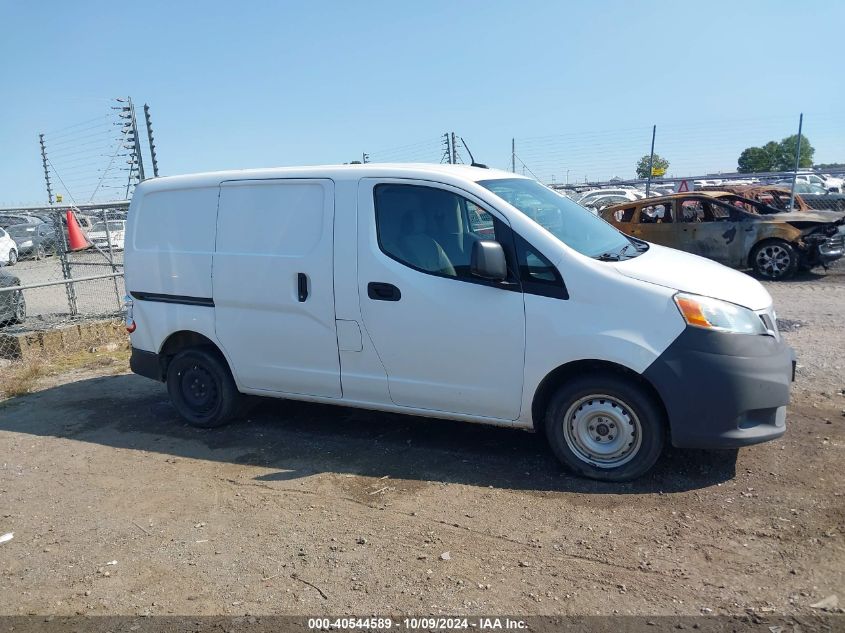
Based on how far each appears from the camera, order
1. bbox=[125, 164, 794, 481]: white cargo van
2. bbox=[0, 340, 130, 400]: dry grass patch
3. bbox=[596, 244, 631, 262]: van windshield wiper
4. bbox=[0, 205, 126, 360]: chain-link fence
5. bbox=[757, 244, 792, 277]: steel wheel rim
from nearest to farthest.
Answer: bbox=[125, 164, 794, 481]: white cargo van < bbox=[596, 244, 631, 262]: van windshield wiper < bbox=[0, 340, 130, 400]: dry grass patch < bbox=[0, 205, 126, 360]: chain-link fence < bbox=[757, 244, 792, 277]: steel wheel rim

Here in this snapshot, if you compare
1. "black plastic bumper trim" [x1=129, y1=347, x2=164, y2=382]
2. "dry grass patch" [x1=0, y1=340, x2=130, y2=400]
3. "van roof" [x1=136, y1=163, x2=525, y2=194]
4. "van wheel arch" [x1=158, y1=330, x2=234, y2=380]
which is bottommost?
"dry grass patch" [x1=0, y1=340, x2=130, y2=400]

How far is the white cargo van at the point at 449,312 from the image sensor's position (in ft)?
14.0

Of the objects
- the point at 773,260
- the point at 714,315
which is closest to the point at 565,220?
the point at 714,315

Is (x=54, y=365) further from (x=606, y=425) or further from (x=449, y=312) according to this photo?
(x=606, y=425)

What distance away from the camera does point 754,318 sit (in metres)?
4.34

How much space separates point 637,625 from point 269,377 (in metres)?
3.43

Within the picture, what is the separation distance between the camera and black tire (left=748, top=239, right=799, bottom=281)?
40.9 feet

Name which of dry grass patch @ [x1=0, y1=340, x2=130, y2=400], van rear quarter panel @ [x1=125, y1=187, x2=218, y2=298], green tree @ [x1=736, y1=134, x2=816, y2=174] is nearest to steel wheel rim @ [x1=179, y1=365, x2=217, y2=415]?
van rear quarter panel @ [x1=125, y1=187, x2=218, y2=298]

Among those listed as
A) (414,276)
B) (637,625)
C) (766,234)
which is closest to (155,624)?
(637,625)

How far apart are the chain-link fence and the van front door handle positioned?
20.4 feet

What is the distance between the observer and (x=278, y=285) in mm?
5398

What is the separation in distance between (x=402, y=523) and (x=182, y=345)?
2963 millimetres

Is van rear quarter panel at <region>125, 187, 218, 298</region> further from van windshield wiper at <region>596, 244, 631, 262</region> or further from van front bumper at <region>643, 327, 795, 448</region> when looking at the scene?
van front bumper at <region>643, 327, 795, 448</region>

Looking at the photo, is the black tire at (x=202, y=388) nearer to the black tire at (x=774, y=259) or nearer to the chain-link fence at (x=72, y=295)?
the chain-link fence at (x=72, y=295)
